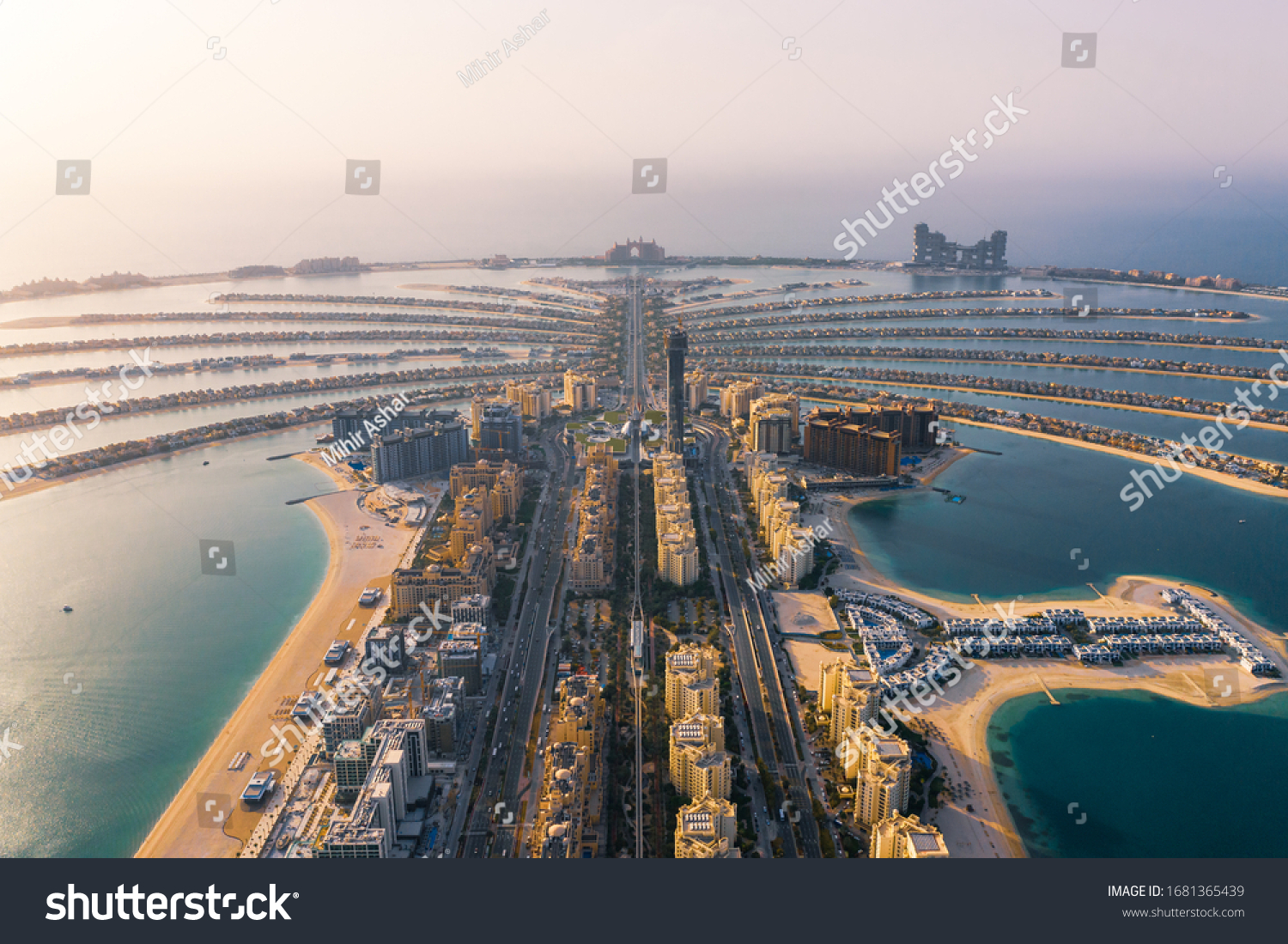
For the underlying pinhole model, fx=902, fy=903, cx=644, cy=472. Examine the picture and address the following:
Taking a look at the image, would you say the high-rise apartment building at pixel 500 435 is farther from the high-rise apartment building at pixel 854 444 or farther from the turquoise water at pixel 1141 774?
the turquoise water at pixel 1141 774

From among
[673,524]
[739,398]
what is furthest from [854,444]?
[673,524]

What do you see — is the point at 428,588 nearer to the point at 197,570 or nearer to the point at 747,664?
the point at 197,570

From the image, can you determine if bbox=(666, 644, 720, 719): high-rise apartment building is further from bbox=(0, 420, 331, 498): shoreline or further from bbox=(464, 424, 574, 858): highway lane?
bbox=(0, 420, 331, 498): shoreline

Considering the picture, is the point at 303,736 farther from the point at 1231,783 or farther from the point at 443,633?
the point at 1231,783

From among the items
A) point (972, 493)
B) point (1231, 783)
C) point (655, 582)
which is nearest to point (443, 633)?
point (655, 582)

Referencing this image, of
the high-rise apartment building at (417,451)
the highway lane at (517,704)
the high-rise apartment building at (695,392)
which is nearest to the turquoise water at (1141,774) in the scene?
the highway lane at (517,704)

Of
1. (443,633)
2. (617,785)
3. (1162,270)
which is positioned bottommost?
(617,785)

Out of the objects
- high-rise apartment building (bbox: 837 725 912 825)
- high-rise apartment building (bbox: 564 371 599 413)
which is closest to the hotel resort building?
high-rise apartment building (bbox: 837 725 912 825)
